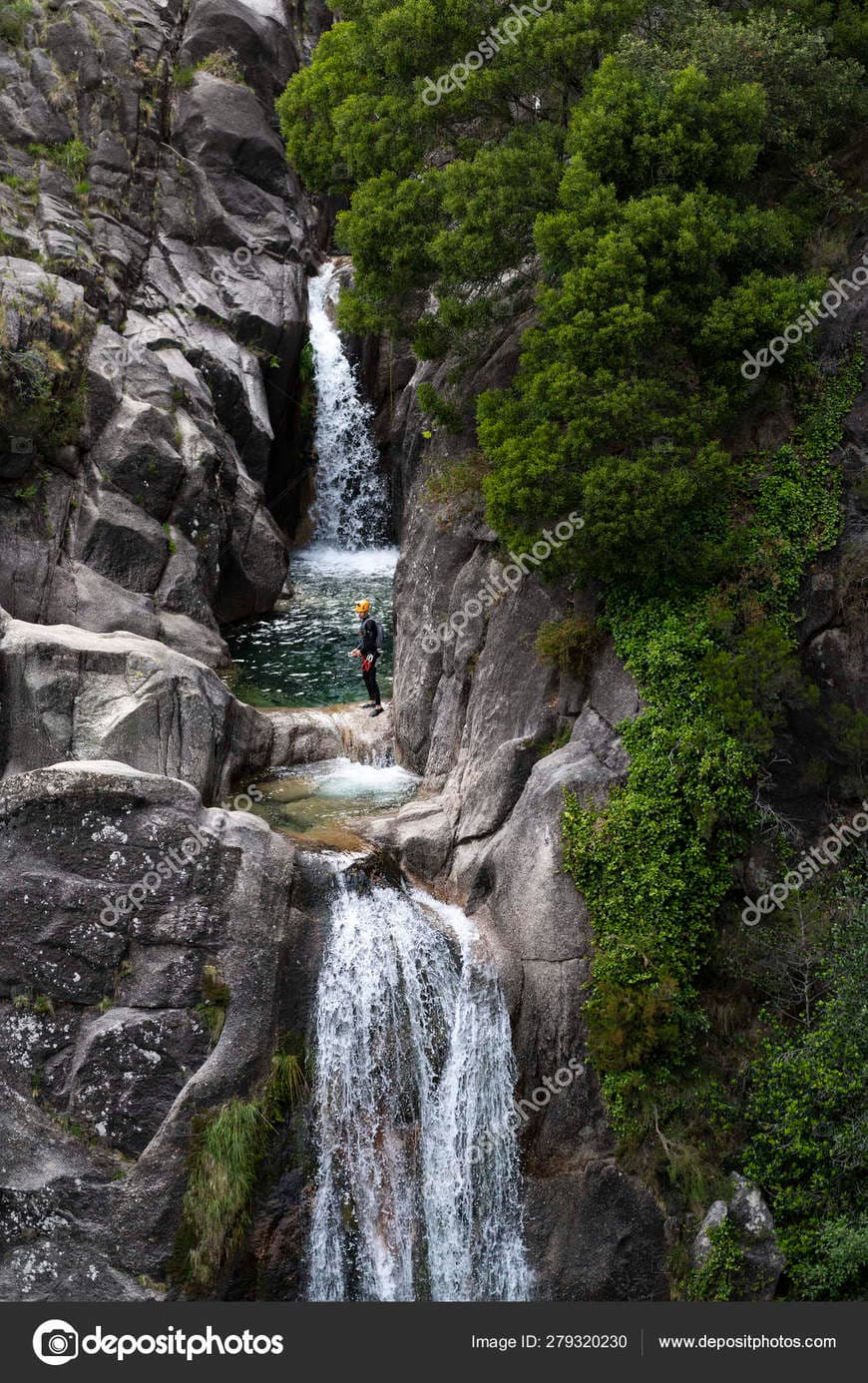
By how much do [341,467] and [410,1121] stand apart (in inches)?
777

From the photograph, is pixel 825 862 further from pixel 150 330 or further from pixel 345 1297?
pixel 150 330

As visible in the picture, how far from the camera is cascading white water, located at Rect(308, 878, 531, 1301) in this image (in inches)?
467

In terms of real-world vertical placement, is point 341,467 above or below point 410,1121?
above

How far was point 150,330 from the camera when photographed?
23.2 m

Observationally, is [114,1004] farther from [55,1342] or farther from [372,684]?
[372,684]

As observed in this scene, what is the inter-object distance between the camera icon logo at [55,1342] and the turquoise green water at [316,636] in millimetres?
11259

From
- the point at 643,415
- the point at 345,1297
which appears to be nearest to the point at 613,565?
the point at 643,415

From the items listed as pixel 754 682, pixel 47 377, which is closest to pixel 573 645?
pixel 754 682

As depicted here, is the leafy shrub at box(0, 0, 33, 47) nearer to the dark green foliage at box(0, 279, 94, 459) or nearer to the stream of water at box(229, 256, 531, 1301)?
the dark green foliage at box(0, 279, 94, 459)

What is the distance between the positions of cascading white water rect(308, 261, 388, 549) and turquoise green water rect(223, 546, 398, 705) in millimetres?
561

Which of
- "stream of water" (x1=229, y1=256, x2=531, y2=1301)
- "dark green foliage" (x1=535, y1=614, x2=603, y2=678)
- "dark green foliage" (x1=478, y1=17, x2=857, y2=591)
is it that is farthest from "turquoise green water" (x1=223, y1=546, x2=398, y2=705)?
"dark green foliage" (x1=478, y1=17, x2=857, y2=591)

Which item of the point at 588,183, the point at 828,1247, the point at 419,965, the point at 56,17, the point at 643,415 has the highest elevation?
the point at 56,17

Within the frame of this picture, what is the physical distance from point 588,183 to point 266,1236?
12.5 m

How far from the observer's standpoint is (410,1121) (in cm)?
1230
